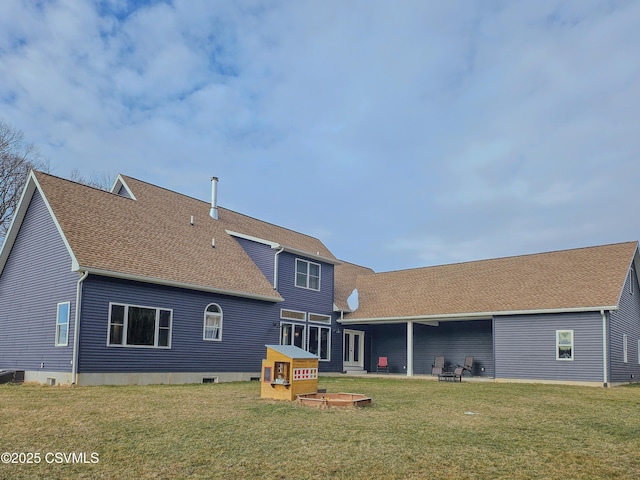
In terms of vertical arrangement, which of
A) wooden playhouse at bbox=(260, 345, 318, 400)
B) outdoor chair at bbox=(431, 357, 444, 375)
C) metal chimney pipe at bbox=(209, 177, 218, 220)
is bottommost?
outdoor chair at bbox=(431, 357, 444, 375)

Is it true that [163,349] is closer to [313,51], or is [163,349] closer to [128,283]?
[128,283]

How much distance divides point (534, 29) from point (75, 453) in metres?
14.9

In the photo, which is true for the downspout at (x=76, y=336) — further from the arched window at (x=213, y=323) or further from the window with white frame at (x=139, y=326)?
the arched window at (x=213, y=323)

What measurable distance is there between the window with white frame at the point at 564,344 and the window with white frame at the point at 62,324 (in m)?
16.0

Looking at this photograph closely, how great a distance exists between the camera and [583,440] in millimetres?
7988

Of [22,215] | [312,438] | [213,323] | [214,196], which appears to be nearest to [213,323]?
[213,323]

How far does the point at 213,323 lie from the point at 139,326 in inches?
121

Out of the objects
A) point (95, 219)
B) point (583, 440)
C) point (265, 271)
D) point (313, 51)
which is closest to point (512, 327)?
point (265, 271)

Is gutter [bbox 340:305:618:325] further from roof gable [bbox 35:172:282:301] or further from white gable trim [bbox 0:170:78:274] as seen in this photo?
white gable trim [bbox 0:170:78:274]

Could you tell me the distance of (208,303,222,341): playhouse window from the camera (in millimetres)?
18594

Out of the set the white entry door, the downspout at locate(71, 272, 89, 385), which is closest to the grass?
the downspout at locate(71, 272, 89, 385)

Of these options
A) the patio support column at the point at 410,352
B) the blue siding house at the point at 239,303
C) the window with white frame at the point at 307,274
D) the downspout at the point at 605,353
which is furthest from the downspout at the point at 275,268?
the downspout at the point at 605,353

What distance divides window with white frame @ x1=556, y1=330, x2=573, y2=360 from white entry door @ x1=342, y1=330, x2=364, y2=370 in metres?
9.71

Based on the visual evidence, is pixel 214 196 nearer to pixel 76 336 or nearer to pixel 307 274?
pixel 307 274
